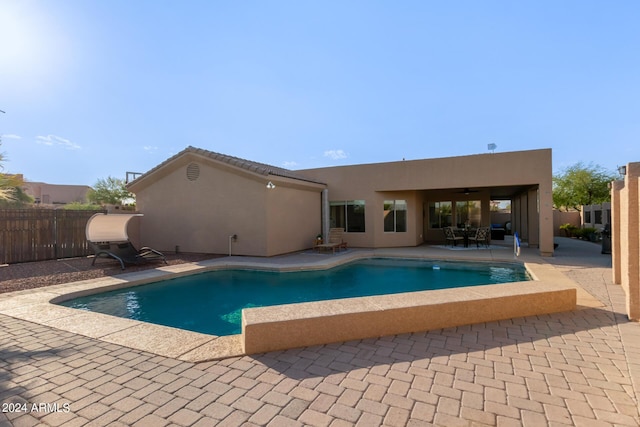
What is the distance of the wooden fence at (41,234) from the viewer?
35.9 feet

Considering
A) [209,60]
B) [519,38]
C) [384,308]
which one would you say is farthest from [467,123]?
[384,308]

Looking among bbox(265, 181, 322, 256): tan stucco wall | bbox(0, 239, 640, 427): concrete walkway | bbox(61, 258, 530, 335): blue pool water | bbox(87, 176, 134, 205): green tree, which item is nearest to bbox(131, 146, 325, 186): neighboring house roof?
bbox(265, 181, 322, 256): tan stucco wall

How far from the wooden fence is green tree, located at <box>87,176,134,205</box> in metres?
25.4

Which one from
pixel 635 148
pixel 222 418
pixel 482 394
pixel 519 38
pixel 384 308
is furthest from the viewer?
Result: pixel 635 148

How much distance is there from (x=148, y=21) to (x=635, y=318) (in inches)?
550

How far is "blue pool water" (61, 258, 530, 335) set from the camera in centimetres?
653

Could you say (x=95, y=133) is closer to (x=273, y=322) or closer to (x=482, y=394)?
(x=273, y=322)

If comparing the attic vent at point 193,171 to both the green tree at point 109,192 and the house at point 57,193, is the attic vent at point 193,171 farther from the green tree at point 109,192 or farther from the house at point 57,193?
the house at point 57,193

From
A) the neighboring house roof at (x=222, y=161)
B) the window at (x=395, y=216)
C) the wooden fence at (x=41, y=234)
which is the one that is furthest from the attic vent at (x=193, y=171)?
the window at (x=395, y=216)

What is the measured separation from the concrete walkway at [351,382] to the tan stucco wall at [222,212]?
28.6 ft

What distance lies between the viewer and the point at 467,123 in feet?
66.5

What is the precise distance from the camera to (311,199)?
15688mm

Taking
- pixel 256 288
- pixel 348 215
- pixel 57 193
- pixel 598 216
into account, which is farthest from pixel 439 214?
pixel 57 193

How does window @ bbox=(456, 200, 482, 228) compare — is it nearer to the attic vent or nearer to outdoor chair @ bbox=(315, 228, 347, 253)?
outdoor chair @ bbox=(315, 228, 347, 253)
